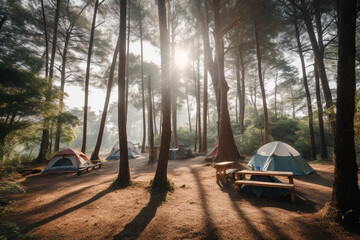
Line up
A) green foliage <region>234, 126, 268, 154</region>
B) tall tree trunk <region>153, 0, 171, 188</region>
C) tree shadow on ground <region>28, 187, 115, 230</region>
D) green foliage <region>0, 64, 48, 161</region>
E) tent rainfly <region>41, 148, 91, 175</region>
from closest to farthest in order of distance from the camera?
tree shadow on ground <region>28, 187, 115, 230</region>, tall tree trunk <region>153, 0, 171, 188</region>, green foliage <region>0, 64, 48, 161</region>, tent rainfly <region>41, 148, 91, 175</region>, green foliage <region>234, 126, 268, 154</region>

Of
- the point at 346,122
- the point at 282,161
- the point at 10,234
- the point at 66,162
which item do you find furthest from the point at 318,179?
the point at 66,162

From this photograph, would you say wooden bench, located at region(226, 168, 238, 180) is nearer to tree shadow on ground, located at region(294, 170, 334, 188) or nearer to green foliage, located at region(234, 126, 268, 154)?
tree shadow on ground, located at region(294, 170, 334, 188)

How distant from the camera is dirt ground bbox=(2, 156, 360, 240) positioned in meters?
2.41

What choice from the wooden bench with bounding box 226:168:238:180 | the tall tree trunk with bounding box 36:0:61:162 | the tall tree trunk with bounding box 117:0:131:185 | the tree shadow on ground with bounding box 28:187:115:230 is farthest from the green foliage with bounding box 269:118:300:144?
the tall tree trunk with bounding box 36:0:61:162

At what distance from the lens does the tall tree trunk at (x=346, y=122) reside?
2.50 meters

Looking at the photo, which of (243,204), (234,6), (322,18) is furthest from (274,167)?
(322,18)

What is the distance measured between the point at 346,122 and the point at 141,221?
13.9 ft

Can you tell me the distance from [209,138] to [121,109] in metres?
19.9

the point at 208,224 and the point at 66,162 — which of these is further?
the point at 66,162

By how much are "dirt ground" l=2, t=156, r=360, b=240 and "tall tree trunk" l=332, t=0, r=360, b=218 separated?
0.55 metres

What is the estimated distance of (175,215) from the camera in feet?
9.92

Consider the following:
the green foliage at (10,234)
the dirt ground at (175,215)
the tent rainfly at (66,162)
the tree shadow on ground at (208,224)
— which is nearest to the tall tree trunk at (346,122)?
the dirt ground at (175,215)

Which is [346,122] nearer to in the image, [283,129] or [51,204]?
[51,204]

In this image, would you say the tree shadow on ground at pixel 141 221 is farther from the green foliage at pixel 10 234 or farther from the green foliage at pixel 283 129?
the green foliage at pixel 283 129
